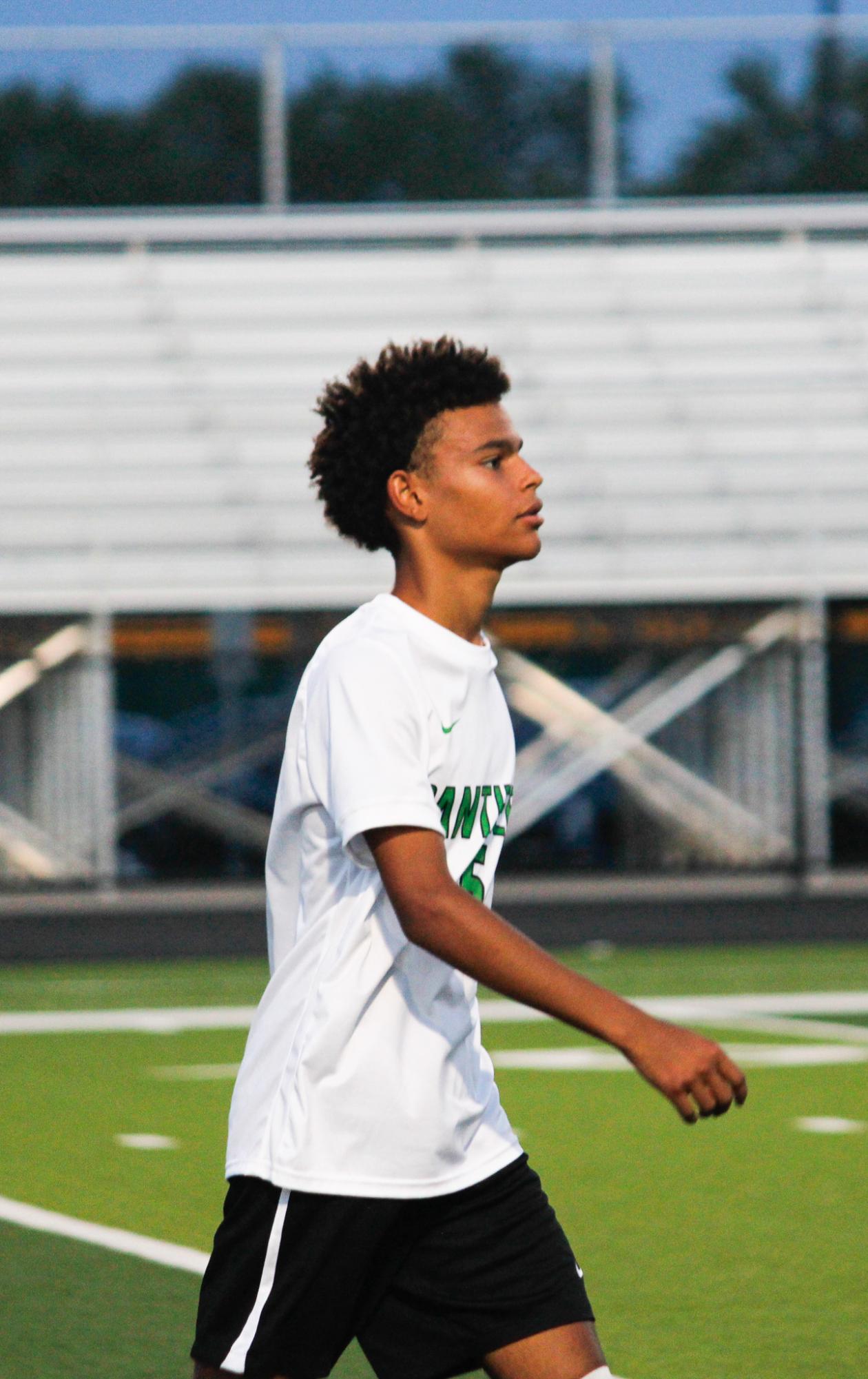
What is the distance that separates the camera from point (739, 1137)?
707 centimetres

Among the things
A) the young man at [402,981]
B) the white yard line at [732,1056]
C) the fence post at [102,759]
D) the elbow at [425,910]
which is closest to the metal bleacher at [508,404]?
the fence post at [102,759]

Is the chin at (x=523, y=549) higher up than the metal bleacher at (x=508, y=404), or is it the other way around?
the metal bleacher at (x=508, y=404)

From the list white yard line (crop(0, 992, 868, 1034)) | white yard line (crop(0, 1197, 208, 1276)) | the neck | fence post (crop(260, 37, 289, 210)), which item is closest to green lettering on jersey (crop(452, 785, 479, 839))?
the neck

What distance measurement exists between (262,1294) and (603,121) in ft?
54.0

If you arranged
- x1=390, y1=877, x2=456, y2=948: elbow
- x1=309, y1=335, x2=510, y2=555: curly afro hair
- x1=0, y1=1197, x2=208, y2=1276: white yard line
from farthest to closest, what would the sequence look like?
x1=0, y1=1197, x2=208, y2=1276: white yard line < x1=309, y1=335, x2=510, y2=555: curly afro hair < x1=390, y1=877, x2=456, y2=948: elbow

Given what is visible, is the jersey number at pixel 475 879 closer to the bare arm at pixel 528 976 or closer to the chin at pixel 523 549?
the bare arm at pixel 528 976

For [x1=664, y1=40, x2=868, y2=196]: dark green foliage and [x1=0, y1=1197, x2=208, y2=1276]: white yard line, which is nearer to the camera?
[x1=0, y1=1197, x2=208, y2=1276]: white yard line

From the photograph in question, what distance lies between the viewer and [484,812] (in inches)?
119

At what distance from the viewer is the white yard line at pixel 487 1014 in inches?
381

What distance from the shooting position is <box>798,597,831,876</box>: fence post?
13727 millimetres

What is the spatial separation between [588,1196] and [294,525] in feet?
31.8

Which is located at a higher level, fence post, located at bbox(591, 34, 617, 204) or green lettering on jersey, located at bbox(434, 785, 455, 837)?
fence post, located at bbox(591, 34, 617, 204)

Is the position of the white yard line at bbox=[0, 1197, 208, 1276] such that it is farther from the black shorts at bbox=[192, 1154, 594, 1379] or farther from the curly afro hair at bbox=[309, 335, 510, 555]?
the curly afro hair at bbox=[309, 335, 510, 555]

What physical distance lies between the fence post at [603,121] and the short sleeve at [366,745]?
16117mm
